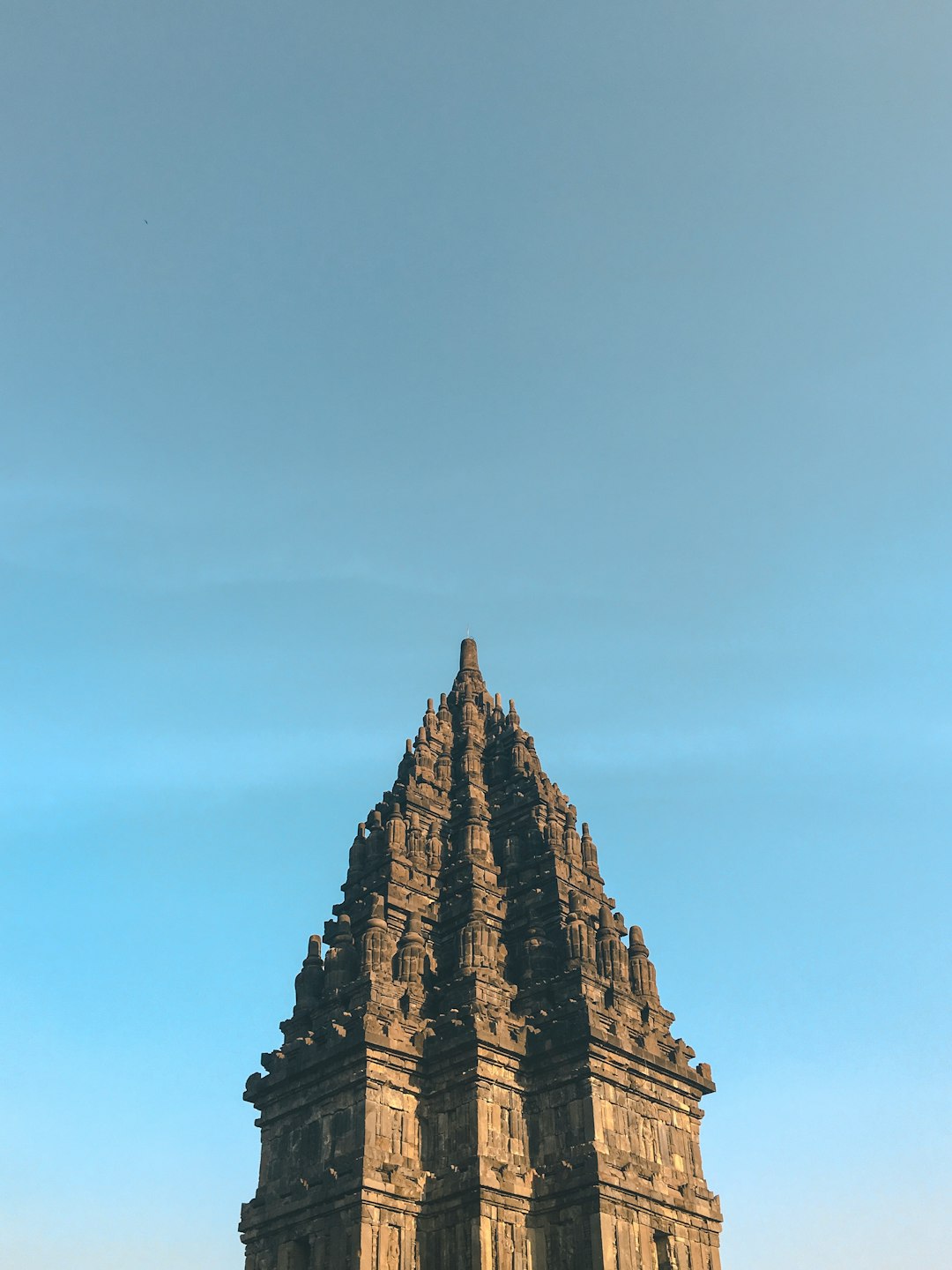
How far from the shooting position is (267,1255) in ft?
144

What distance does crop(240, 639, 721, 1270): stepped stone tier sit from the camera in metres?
42.0

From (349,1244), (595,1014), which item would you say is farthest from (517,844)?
(349,1244)

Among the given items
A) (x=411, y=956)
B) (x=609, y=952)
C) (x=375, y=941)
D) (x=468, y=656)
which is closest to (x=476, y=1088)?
(x=411, y=956)

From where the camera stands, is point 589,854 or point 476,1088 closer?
point 476,1088

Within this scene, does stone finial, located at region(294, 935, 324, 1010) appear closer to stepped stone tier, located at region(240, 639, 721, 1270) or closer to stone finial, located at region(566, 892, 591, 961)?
stepped stone tier, located at region(240, 639, 721, 1270)

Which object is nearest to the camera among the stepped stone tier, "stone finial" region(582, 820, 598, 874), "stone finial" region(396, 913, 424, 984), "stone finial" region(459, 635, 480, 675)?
the stepped stone tier

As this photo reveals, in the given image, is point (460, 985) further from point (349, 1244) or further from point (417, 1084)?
point (349, 1244)

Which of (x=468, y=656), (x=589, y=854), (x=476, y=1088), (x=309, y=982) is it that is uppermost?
(x=468, y=656)

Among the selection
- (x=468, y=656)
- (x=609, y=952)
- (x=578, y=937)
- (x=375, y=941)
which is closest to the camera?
(x=375, y=941)

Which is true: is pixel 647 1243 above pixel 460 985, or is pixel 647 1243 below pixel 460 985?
below

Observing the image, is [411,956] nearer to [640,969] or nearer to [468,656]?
[640,969]

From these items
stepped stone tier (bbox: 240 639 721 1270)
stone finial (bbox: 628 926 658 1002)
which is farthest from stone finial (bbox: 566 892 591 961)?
stone finial (bbox: 628 926 658 1002)

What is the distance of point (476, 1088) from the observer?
4438 cm

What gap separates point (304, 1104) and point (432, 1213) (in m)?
6.54
